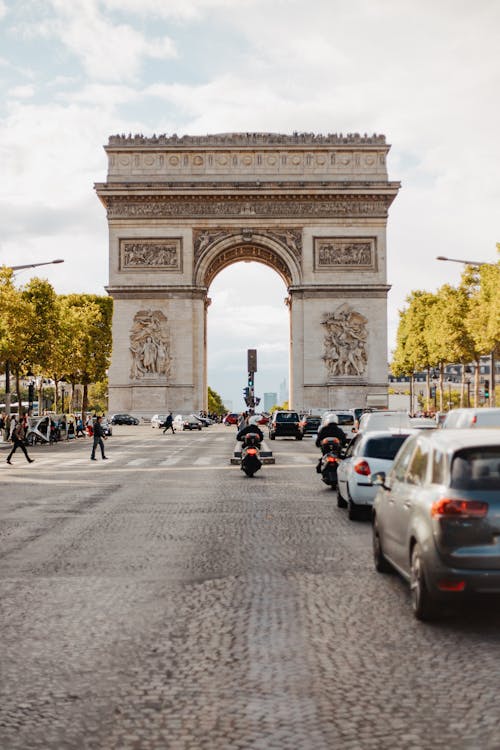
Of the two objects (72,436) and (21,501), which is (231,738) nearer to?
(21,501)

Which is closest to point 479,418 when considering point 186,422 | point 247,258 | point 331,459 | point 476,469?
point 331,459

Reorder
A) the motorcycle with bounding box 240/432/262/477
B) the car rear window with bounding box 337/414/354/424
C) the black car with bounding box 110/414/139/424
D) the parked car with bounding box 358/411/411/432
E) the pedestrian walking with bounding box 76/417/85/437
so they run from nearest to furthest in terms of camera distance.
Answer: the motorcycle with bounding box 240/432/262/477, the parked car with bounding box 358/411/411/432, the car rear window with bounding box 337/414/354/424, the pedestrian walking with bounding box 76/417/85/437, the black car with bounding box 110/414/139/424

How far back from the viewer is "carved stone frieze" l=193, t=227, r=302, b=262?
66812 mm

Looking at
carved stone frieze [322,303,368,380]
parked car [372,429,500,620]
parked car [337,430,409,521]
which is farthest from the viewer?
A: carved stone frieze [322,303,368,380]

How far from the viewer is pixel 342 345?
217ft

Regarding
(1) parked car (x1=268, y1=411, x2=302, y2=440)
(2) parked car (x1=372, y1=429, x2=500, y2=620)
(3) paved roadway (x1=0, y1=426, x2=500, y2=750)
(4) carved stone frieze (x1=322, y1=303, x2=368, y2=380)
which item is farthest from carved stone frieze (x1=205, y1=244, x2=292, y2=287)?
(2) parked car (x1=372, y1=429, x2=500, y2=620)

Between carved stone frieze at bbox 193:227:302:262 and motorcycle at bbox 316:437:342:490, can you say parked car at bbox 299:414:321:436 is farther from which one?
motorcycle at bbox 316:437:342:490

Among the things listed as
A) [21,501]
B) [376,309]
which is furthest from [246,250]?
[21,501]

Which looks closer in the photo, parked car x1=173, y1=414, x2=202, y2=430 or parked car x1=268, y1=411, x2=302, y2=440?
parked car x1=268, y1=411, x2=302, y2=440

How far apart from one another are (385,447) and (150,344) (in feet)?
171

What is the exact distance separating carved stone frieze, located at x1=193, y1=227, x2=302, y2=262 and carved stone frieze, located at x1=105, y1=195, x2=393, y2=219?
101cm

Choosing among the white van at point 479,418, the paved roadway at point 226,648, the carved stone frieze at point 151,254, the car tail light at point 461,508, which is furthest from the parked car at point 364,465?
the carved stone frieze at point 151,254

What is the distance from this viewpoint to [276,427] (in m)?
50.5

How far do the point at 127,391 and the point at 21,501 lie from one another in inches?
1941
